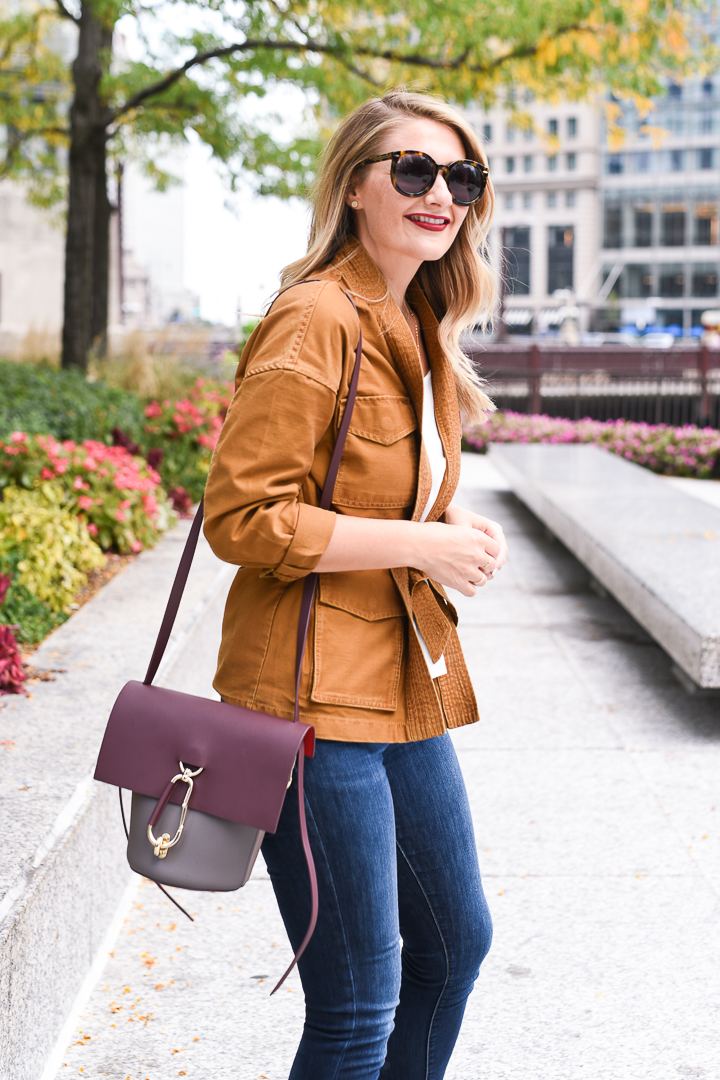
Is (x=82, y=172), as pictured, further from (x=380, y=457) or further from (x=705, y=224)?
(x=705, y=224)

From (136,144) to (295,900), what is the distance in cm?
1683

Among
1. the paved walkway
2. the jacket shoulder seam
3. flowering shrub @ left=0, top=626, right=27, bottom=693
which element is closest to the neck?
the jacket shoulder seam

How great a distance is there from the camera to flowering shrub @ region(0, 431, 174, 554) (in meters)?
6.16


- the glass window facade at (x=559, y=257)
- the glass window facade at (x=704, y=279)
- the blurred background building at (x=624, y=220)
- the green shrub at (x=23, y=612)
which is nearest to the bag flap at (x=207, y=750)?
the green shrub at (x=23, y=612)

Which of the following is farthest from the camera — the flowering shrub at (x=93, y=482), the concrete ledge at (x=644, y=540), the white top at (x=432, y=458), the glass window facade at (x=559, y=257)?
the glass window facade at (x=559, y=257)

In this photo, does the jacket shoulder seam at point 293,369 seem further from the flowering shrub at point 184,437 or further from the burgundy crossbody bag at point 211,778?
the flowering shrub at point 184,437

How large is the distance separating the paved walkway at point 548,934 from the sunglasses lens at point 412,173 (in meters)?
1.99

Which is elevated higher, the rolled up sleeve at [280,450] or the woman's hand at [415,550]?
the rolled up sleeve at [280,450]

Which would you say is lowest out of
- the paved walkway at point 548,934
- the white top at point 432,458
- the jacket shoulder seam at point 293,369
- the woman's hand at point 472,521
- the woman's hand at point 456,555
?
the paved walkway at point 548,934

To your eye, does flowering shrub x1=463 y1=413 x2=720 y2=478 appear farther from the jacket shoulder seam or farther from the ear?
the jacket shoulder seam

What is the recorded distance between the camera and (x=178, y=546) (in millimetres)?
6750

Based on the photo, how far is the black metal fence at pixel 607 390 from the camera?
19047 millimetres

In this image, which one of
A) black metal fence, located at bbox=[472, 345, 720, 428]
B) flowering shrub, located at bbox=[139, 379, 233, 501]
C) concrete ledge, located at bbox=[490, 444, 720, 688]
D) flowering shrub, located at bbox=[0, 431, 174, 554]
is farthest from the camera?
black metal fence, located at bbox=[472, 345, 720, 428]

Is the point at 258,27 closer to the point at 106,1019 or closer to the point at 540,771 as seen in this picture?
→ the point at 540,771
